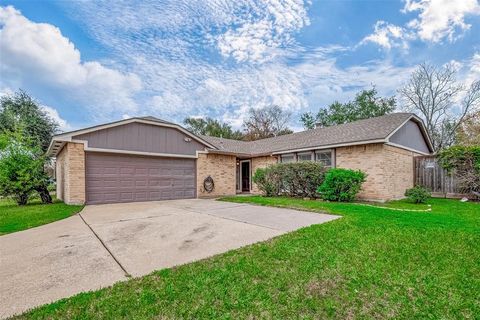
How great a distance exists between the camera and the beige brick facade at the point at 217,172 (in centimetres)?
1258

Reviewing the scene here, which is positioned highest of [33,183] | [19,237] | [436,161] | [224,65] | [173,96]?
[224,65]

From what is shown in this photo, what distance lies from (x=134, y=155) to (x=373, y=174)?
422 inches

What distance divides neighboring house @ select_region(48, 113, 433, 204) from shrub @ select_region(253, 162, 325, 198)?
184cm

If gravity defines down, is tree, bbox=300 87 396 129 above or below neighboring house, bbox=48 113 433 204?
above

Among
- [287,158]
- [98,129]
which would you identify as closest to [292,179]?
[287,158]

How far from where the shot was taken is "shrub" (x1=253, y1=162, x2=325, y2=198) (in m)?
10.4

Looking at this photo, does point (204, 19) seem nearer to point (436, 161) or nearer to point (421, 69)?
point (436, 161)

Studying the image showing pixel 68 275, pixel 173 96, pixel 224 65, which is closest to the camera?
pixel 68 275

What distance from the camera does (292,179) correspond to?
35.8 feet

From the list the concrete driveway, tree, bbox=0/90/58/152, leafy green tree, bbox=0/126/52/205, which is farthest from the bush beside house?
tree, bbox=0/90/58/152

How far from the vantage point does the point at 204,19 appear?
10.5m

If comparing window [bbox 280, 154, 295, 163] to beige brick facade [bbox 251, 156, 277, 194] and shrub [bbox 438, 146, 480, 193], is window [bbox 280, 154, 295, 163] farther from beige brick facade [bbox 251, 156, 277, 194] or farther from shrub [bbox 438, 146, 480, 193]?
shrub [bbox 438, 146, 480, 193]

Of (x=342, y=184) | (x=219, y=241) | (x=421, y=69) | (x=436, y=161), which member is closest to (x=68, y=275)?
(x=219, y=241)

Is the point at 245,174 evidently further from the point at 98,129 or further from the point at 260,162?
the point at 98,129
